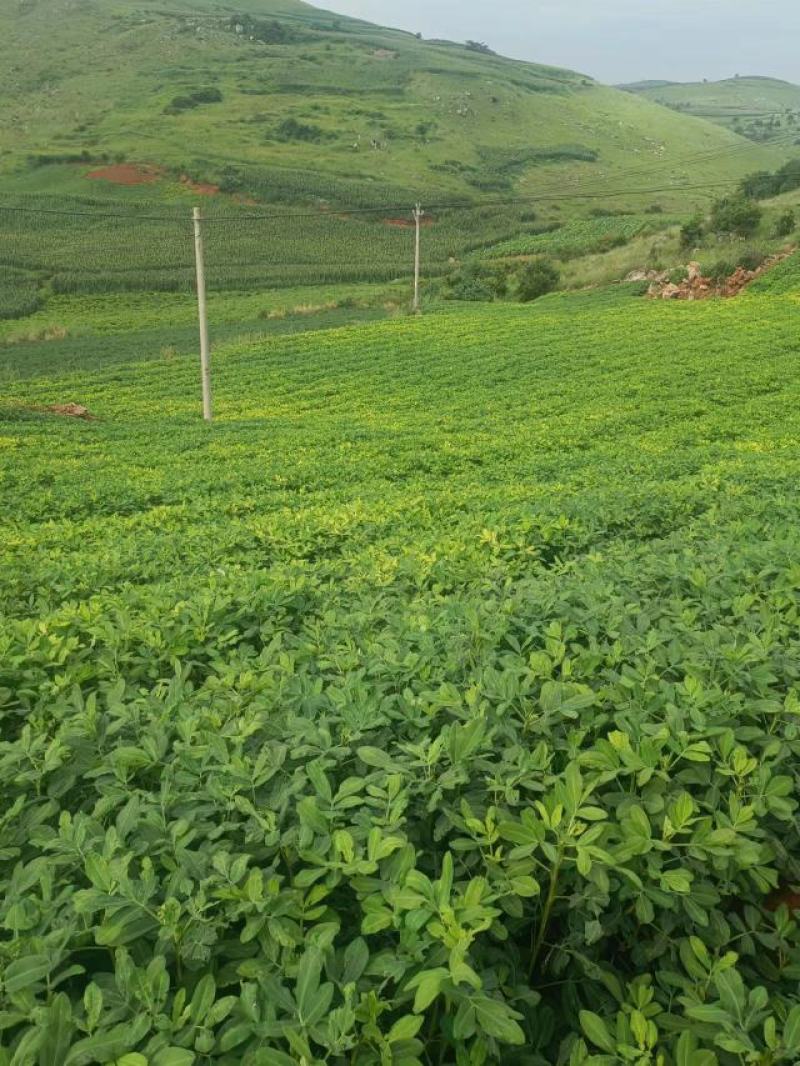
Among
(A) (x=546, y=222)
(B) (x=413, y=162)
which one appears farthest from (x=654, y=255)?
(B) (x=413, y=162)

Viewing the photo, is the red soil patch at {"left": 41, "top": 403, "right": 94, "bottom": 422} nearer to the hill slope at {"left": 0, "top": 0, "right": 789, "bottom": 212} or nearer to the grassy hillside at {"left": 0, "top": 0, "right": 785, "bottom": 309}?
the grassy hillside at {"left": 0, "top": 0, "right": 785, "bottom": 309}

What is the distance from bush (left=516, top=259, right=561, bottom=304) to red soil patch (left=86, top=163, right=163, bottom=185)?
60.7 meters

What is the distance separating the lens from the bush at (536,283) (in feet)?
177

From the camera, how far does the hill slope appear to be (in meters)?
105

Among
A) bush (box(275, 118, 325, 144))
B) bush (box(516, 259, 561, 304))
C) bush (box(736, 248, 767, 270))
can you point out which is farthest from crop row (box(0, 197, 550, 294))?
bush (box(275, 118, 325, 144))

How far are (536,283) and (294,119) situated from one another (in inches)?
3811

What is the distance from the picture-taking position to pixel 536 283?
177 ft

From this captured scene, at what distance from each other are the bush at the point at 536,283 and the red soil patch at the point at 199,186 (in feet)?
185

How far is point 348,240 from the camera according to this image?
84.8 metres

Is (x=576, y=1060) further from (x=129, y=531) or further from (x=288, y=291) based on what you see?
(x=288, y=291)

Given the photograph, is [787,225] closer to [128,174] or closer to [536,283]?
[536,283]

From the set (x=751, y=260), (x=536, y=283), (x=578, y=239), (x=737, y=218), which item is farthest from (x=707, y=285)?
(x=578, y=239)

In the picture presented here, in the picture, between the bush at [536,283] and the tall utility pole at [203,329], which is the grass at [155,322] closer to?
the bush at [536,283]

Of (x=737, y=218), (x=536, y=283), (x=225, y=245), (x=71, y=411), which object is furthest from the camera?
(x=225, y=245)
